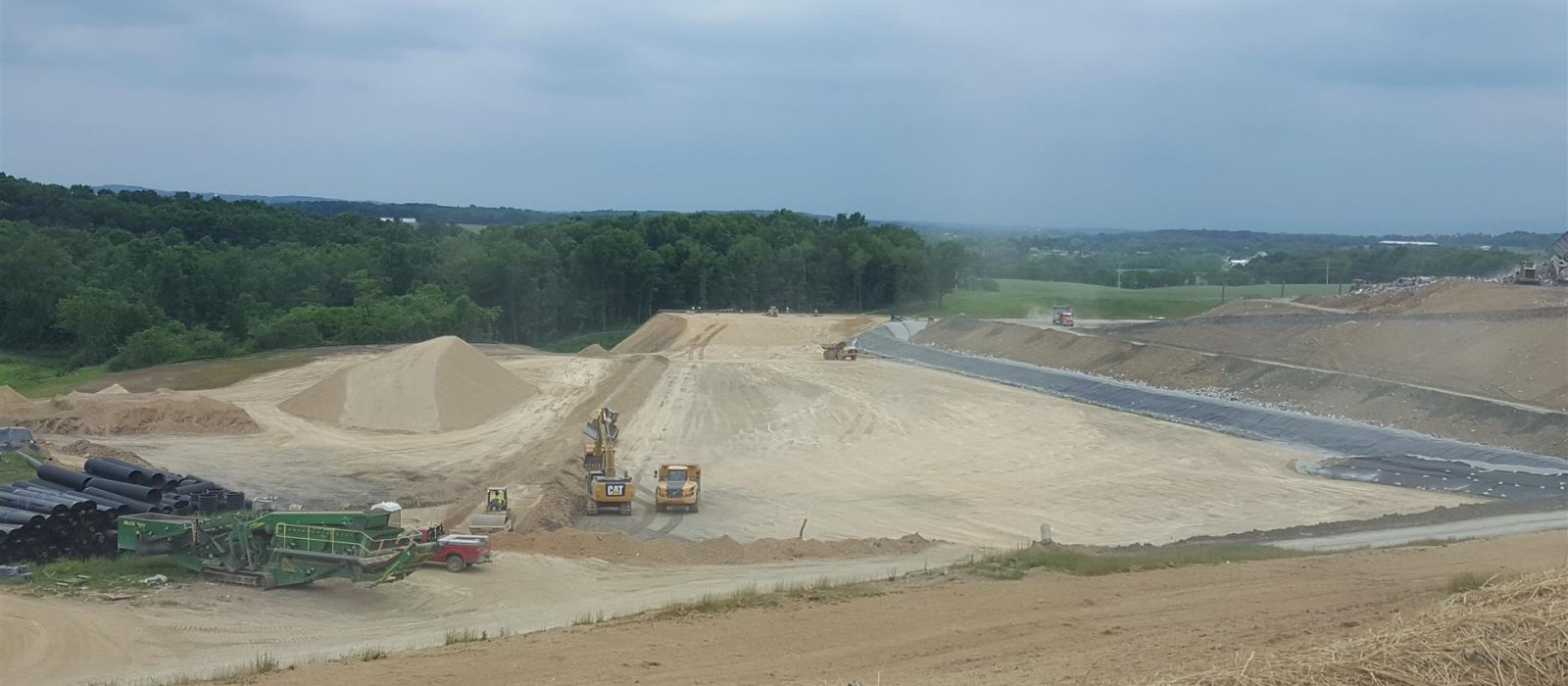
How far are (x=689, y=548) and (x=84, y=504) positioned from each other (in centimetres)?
999

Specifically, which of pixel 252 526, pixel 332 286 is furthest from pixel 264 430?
pixel 332 286

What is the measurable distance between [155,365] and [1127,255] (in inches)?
6102

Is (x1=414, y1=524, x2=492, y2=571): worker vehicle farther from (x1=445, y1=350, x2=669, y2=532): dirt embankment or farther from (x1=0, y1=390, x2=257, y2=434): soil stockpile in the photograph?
(x1=0, y1=390, x2=257, y2=434): soil stockpile

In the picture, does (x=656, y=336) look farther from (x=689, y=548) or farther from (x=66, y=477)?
(x=689, y=548)

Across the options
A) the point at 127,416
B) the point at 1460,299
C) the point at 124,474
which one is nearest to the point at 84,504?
the point at 124,474

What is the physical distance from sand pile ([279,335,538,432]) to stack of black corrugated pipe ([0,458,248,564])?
16.3 metres

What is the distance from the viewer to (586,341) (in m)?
83.6

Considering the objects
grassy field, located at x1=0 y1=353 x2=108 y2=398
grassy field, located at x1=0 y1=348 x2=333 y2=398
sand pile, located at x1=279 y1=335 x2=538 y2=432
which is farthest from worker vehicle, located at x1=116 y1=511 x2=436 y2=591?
grassy field, located at x1=0 y1=353 x2=108 y2=398

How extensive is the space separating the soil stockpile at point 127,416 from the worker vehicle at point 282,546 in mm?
20887

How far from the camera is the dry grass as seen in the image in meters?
7.72

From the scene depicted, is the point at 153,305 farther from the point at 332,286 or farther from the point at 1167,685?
the point at 1167,685

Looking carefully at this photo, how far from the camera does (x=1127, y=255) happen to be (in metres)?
189

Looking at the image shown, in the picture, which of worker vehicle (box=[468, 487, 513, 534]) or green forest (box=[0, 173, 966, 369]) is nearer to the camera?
worker vehicle (box=[468, 487, 513, 534])

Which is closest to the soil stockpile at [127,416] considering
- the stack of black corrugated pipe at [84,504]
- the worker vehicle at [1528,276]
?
the stack of black corrugated pipe at [84,504]
